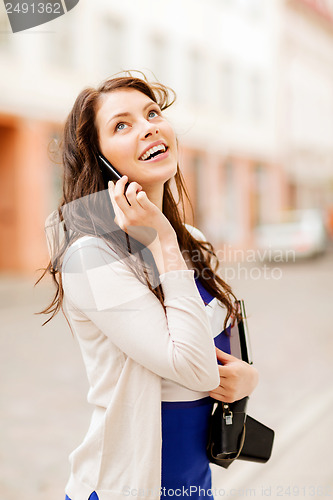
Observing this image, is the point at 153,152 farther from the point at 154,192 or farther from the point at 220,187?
the point at 220,187

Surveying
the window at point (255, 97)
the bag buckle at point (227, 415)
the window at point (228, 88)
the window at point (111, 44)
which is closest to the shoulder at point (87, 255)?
the bag buckle at point (227, 415)

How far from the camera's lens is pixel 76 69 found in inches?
482

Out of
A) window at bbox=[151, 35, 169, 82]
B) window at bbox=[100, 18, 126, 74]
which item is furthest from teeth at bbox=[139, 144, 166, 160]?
window at bbox=[151, 35, 169, 82]

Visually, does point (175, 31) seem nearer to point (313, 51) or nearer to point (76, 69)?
point (76, 69)

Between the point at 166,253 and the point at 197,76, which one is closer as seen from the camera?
the point at 166,253

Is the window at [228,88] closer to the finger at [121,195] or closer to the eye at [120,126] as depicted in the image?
the eye at [120,126]

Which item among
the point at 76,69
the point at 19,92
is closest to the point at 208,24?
the point at 76,69

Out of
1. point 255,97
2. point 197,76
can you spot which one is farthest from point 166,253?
point 255,97

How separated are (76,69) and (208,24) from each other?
389 centimetres

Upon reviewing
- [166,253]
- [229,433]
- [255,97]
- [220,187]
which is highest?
[166,253]

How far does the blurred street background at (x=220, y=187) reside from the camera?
3252 millimetres

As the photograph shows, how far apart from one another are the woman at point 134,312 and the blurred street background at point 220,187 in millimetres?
195

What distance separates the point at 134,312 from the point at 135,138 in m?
0.37

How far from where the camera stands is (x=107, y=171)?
1293 mm
